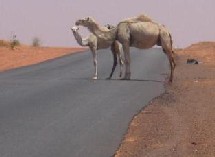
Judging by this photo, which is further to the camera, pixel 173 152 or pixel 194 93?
pixel 194 93

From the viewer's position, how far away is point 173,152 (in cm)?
975

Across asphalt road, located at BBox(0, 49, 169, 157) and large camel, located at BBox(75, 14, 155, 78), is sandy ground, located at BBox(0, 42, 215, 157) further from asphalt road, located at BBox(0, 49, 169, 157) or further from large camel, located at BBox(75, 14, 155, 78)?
large camel, located at BBox(75, 14, 155, 78)

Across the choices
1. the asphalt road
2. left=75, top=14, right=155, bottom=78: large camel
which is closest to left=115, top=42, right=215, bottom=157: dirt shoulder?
the asphalt road

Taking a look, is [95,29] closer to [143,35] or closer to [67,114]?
[143,35]

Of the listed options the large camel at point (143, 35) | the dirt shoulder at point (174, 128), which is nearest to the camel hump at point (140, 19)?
the large camel at point (143, 35)

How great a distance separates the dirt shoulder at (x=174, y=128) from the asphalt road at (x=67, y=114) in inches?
11.5

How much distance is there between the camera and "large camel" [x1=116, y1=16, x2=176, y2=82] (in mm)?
22562

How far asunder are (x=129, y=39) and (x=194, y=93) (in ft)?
17.2

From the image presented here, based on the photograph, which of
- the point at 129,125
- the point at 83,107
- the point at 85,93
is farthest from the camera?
the point at 85,93

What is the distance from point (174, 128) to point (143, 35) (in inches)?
434

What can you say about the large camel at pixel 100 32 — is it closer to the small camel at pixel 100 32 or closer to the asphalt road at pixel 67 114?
the small camel at pixel 100 32

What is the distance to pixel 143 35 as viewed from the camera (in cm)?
2261

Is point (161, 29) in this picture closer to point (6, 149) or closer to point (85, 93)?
point (85, 93)

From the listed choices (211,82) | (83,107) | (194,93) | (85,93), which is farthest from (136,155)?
(211,82)
